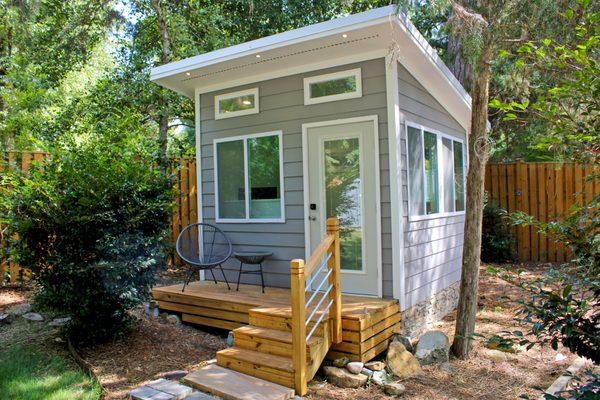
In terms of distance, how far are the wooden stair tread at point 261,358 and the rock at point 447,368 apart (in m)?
1.44

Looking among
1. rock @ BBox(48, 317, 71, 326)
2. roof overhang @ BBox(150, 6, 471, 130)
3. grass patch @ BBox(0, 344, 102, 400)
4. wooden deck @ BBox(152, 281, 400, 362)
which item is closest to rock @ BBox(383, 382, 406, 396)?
wooden deck @ BBox(152, 281, 400, 362)

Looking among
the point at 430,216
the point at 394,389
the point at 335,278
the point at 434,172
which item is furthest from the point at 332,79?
the point at 394,389

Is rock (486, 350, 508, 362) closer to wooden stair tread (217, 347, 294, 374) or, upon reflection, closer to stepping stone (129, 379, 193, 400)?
wooden stair tread (217, 347, 294, 374)

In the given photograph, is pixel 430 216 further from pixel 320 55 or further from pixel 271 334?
pixel 271 334

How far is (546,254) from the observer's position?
8633 millimetres

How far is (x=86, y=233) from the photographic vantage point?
3.99 m

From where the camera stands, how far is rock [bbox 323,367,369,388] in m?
3.66

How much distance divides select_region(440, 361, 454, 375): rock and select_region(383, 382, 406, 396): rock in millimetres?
583

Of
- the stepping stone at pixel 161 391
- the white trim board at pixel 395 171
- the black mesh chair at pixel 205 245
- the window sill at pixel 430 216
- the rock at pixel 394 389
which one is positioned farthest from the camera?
the black mesh chair at pixel 205 245

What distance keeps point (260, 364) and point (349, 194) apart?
1976mm

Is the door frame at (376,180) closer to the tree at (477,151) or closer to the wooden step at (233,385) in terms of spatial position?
the tree at (477,151)

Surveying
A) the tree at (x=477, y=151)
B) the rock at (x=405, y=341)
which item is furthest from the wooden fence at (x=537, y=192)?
the rock at (x=405, y=341)

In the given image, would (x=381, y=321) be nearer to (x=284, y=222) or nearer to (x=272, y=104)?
(x=284, y=222)

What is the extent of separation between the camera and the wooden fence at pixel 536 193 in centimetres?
847
